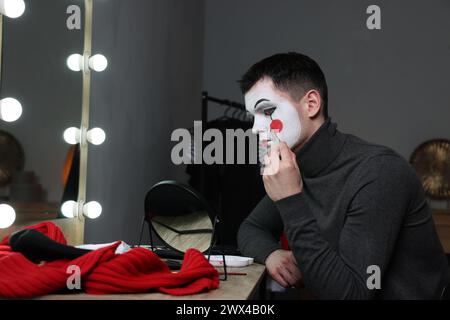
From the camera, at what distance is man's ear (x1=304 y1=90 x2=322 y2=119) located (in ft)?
4.25

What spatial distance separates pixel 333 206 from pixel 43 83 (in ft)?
2.43

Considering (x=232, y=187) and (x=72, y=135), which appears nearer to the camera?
(x=72, y=135)

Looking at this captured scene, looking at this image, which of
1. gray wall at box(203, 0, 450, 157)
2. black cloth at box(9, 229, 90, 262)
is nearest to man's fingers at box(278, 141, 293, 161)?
black cloth at box(9, 229, 90, 262)

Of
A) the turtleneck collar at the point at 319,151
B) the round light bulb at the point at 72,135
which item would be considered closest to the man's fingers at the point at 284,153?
the turtleneck collar at the point at 319,151

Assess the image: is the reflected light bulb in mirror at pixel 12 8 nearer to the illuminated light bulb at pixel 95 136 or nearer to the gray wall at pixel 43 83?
the gray wall at pixel 43 83

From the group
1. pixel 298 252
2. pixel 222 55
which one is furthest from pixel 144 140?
pixel 222 55

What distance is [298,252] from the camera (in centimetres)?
104

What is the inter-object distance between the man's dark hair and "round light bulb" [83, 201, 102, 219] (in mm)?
519

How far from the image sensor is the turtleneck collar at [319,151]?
125 cm

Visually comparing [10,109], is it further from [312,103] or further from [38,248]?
[312,103]

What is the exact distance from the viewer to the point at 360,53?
10.7ft

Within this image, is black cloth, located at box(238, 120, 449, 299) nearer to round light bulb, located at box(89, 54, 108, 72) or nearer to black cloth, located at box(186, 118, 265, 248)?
round light bulb, located at box(89, 54, 108, 72)

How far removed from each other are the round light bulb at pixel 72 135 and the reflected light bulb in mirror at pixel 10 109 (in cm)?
27

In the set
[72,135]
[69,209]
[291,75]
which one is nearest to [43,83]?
[72,135]
